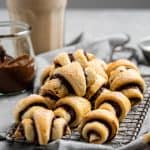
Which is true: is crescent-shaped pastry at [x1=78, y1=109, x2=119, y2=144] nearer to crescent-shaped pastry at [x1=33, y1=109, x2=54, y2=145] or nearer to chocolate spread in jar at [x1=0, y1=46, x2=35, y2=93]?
crescent-shaped pastry at [x1=33, y1=109, x2=54, y2=145]

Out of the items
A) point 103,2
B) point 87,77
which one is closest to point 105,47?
point 87,77

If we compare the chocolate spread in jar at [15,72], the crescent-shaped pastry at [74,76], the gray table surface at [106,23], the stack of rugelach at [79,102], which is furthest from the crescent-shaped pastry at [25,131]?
the gray table surface at [106,23]

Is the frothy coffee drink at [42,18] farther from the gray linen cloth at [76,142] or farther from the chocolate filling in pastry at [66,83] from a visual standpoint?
the chocolate filling in pastry at [66,83]

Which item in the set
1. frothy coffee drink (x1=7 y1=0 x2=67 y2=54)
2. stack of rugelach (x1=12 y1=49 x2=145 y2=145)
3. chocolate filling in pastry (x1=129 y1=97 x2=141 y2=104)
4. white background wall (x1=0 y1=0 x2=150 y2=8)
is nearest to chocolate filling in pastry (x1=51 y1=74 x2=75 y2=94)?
stack of rugelach (x1=12 y1=49 x2=145 y2=145)

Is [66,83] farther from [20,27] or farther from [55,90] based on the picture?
[20,27]

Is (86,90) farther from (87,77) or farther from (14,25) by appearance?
(14,25)

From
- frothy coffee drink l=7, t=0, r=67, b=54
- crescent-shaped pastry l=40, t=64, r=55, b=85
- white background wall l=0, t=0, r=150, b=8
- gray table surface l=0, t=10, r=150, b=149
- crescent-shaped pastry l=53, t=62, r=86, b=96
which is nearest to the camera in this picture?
crescent-shaped pastry l=53, t=62, r=86, b=96

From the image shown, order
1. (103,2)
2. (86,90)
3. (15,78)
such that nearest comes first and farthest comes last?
(86,90) → (15,78) → (103,2)
